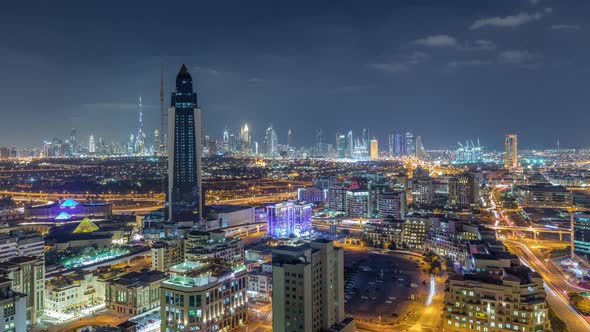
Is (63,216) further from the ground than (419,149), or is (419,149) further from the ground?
(419,149)

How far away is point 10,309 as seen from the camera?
1079 centimetres

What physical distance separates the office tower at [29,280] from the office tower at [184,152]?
1564cm

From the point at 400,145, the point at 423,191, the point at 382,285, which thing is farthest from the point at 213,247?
the point at 400,145

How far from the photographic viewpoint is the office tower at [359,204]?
36156mm

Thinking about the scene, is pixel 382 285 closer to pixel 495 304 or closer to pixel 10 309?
pixel 495 304

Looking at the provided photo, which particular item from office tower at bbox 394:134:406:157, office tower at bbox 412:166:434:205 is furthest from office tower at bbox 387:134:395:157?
office tower at bbox 412:166:434:205

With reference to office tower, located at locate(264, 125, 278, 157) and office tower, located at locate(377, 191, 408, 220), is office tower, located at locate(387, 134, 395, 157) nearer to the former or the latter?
office tower, located at locate(264, 125, 278, 157)

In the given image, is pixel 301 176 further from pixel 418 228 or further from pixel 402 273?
pixel 402 273

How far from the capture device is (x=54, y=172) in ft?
233

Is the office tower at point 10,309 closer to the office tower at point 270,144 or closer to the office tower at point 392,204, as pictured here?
the office tower at point 392,204

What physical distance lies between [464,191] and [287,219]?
18.8 m

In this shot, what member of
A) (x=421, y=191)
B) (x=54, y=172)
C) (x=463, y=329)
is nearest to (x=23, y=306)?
(x=463, y=329)

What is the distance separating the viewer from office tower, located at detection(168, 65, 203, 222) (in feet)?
104

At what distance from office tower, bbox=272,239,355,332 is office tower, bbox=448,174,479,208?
2972cm
